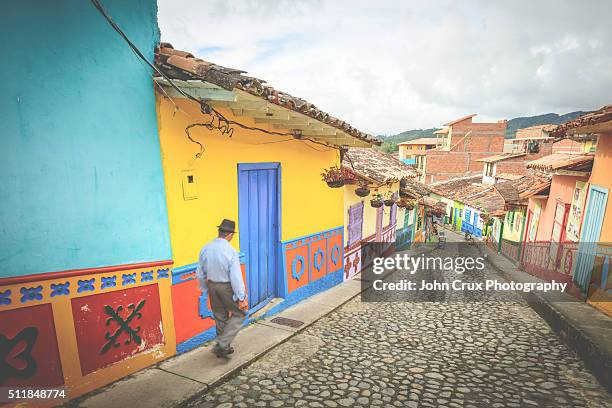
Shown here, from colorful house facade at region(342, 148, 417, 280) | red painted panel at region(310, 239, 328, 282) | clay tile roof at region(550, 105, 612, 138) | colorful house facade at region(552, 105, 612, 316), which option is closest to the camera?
clay tile roof at region(550, 105, 612, 138)

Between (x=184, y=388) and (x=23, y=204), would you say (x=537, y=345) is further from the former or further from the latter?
(x=23, y=204)

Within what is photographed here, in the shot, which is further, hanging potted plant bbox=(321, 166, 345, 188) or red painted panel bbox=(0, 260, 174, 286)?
hanging potted plant bbox=(321, 166, 345, 188)

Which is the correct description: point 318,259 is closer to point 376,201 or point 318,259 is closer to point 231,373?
point 376,201

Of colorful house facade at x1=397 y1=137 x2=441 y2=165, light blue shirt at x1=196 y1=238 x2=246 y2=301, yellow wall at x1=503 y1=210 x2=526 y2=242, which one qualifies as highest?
colorful house facade at x1=397 y1=137 x2=441 y2=165

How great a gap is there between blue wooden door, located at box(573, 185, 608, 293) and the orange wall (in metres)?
0.13

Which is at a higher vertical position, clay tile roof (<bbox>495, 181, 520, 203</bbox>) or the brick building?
the brick building

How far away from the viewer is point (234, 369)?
416 cm

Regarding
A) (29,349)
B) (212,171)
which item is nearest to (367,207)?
(212,171)

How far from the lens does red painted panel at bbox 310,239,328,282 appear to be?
7.44m

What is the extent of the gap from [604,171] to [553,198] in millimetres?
3884

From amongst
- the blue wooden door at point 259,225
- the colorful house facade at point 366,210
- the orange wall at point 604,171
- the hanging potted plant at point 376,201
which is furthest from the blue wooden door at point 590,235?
the blue wooden door at point 259,225

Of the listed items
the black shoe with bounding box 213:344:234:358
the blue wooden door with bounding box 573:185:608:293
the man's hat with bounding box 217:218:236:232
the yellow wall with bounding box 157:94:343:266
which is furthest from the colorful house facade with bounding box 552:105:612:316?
the black shoe with bounding box 213:344:234:358

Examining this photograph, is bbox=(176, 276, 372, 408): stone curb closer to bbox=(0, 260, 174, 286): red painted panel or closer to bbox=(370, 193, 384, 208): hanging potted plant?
bbox=(0, 260, 174, 286): red painted panel

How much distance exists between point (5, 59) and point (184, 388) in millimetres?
3552
